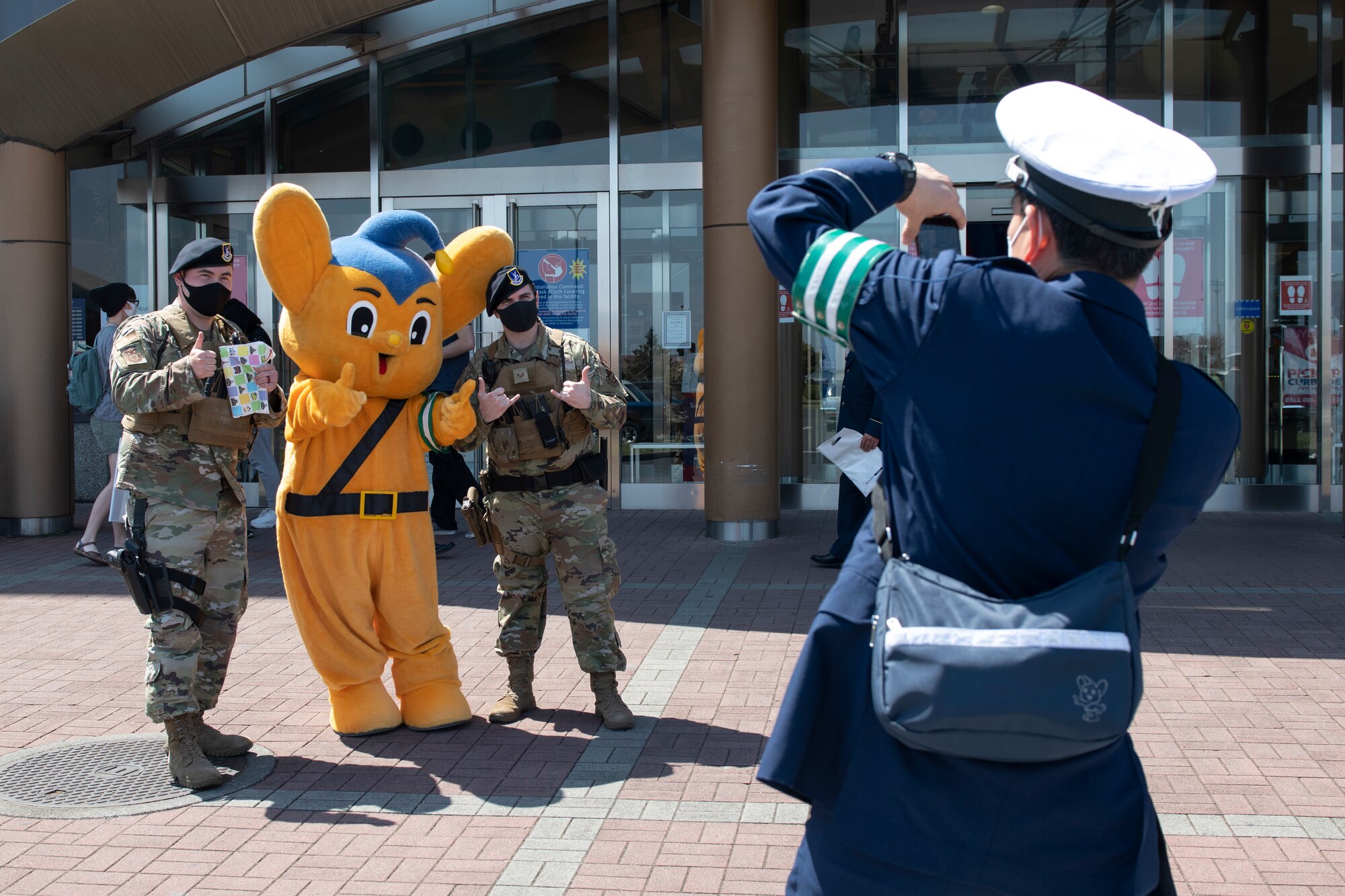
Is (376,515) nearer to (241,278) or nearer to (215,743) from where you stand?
(215,743)

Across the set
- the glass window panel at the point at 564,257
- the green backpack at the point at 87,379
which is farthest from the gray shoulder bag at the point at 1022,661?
the glass window panel at the point at 564,257

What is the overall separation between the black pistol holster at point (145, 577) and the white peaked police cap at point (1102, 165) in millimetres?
3540

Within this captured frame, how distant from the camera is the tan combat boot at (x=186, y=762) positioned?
14.5 ft

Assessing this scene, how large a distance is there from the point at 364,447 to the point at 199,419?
628 millimetres

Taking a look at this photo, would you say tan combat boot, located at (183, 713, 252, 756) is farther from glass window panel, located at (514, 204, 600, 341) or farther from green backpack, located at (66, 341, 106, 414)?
glass window panel, located at (514, 204, 600, 341)

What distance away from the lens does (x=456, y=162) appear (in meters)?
11.9

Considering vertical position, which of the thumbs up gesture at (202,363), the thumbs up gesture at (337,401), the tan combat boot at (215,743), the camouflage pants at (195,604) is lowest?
the tan combat boot at (215,743)

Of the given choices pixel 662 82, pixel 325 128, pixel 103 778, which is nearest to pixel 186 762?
pixel 103 778

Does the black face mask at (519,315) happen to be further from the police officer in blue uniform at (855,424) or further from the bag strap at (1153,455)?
the bag strap at (1153,455)

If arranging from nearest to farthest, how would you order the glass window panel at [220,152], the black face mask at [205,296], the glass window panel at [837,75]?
the black face mask at [205,296] → the glass window panel at [837,75] → the glass window panel at [220,152]

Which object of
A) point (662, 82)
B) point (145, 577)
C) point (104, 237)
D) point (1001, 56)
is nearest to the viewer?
point (145, 577)

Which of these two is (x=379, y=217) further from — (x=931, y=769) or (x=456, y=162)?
(x=456, y=162)

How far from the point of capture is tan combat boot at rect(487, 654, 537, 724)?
5160 millimetres

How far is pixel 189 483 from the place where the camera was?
4535 millimetres
